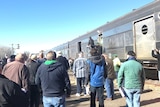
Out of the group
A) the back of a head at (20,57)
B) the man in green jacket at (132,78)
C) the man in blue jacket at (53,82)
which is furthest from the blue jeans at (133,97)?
the back of a head at (20,57)

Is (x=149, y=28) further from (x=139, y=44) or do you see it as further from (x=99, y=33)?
(x=99, y=33)

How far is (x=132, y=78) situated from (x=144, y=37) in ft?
24.5

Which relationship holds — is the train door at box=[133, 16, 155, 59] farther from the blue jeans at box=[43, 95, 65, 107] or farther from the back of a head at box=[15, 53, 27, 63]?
the blue jeans at box=[43, 95, 65, 107]

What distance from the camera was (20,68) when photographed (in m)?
7.90

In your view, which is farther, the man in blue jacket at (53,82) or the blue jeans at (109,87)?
the blue jeans at (109,87)

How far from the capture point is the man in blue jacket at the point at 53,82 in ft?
21.9

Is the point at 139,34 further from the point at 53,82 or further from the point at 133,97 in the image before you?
the point at 53,82

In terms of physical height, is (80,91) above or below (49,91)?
below

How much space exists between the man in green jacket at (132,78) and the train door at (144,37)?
6.44 m

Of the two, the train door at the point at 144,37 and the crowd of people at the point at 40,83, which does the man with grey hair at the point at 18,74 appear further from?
the train door at the point at 144,37

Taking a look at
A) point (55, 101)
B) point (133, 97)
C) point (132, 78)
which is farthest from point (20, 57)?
point (133, 97)

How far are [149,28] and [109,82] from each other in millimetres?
3696

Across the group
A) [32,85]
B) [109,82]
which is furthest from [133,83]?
[109,82]

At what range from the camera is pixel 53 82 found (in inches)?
262
